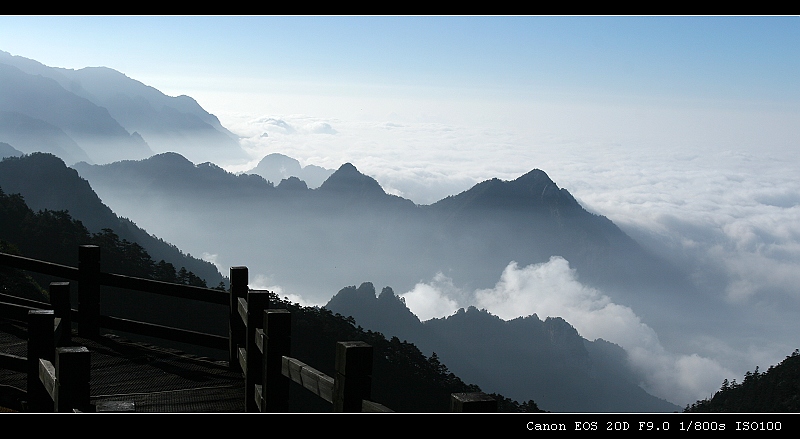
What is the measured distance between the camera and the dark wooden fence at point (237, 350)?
13.6 ft

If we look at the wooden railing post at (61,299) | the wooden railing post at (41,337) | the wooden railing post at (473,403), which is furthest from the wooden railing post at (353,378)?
the wooden railing post at (61,299)

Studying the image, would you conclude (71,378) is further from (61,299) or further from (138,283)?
(61,299)

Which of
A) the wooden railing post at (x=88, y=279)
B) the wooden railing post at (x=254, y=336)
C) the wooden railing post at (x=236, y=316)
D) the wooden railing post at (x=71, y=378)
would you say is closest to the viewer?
the wooden railing post at (x=71, y=378)

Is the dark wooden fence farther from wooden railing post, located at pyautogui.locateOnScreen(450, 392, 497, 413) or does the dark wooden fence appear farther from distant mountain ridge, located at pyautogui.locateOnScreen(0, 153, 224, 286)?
distant mountain ridge, located at pyautogui.locateOnScreen(0, 153, 224, 286)

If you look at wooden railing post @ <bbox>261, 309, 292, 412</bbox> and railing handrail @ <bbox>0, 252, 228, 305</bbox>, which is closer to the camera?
wooden railing post @ <bbox>261, 309, 292, 412</bbox>

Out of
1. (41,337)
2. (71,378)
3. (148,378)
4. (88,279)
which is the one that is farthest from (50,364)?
(88,279)

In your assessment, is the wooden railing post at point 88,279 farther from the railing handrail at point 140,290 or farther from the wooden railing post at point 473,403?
the wooden railing post at point 473,403

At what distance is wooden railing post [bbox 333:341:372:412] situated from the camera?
13.6 ft

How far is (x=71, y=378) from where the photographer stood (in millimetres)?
4254

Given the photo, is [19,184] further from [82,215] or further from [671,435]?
[671,435]

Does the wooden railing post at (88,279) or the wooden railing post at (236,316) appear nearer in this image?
the wooden railing post at (236,316)

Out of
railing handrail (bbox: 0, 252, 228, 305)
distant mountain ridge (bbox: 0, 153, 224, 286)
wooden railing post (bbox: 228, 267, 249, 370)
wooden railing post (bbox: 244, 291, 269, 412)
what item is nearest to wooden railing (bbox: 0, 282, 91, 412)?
railing handrail (bbox: 0, 252, 228, 305)

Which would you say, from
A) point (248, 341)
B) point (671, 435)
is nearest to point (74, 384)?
point (248, 341)

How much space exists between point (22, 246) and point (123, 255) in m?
8.65
